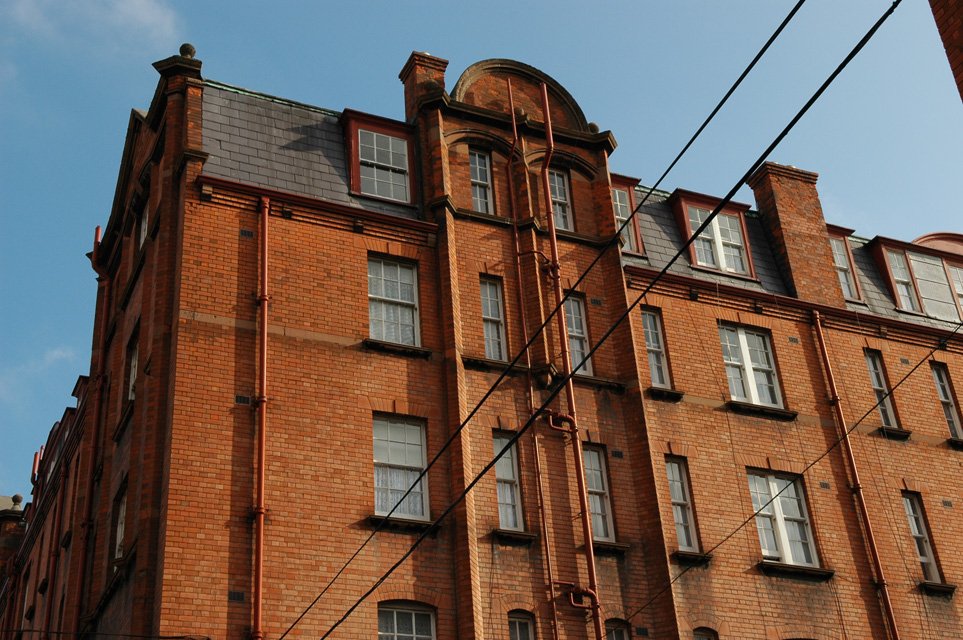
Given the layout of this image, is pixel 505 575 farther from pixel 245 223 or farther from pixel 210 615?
pixel 245 223

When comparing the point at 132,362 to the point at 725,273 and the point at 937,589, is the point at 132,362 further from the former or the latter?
the point at 937,589

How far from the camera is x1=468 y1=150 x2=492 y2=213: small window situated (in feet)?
90.4

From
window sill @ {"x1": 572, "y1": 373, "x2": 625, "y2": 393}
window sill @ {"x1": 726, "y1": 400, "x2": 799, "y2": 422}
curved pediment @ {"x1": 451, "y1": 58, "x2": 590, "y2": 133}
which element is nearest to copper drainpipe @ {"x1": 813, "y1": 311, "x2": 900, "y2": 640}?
window sill @ {"x1": 726, "y1": 400, "x2": 799, "y2": 422}

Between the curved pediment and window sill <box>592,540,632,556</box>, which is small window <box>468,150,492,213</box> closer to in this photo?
the curved pediment

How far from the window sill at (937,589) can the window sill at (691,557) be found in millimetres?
5452

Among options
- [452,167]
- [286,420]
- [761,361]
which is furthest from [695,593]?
[452,167]

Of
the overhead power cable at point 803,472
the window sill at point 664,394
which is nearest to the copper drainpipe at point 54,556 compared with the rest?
the overhead power cable at point 803,472

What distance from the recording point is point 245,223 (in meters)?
24.6

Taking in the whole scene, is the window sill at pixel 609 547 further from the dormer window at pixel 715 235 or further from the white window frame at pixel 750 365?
the dormer window at pixel 715 235

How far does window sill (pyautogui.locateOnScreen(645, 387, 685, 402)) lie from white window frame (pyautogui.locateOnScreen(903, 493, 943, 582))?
20.0 ft

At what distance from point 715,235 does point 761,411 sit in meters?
5.40

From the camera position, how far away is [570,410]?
81.6 ft

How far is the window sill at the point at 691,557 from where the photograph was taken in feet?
80.3

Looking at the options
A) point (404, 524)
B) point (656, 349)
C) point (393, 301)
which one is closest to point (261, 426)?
point (404, 524)
